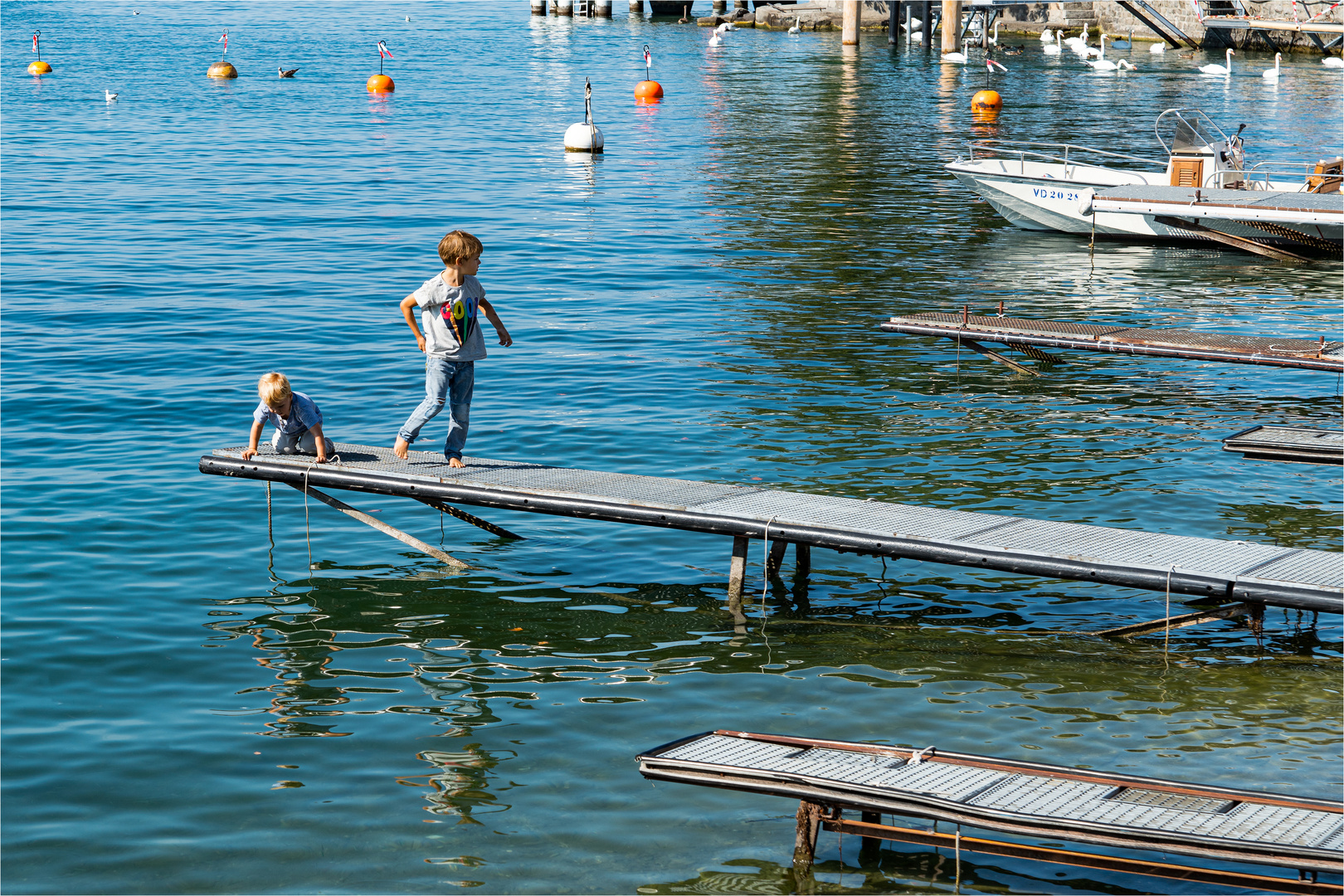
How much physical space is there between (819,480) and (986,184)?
1776 cm

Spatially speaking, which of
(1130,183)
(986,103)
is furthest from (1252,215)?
(986,103)

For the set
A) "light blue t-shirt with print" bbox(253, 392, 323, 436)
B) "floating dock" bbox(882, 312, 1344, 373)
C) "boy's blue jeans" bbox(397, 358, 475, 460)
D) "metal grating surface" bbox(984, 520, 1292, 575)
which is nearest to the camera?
"metal grating surface" bbox(984, 520, 1292, 575)

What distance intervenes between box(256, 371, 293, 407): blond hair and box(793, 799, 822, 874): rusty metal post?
6017 mm

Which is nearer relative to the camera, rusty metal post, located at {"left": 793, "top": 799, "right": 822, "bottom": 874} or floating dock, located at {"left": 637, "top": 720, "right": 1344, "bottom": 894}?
floating dock, located at {"left": 637, "top": 720, "right": 1344, "bottom": 894}

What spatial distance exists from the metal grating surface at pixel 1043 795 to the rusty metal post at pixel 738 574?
3393 millimetres

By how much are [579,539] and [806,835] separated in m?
6.15

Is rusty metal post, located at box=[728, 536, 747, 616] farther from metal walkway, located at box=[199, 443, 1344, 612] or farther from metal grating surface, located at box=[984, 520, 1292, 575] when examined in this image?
metal grating surface, located at box=[984, 520, 1292, 575]

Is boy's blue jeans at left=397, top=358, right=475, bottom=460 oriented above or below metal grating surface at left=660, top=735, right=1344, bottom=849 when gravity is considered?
above

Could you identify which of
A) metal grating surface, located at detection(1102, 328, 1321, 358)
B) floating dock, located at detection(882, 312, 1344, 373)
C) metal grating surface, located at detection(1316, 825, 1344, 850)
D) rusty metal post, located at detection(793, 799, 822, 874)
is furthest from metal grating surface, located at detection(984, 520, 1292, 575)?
metal grating surface, located at detection(1102, 328, 1321, 358)

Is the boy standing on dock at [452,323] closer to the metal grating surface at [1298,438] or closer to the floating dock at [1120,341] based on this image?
the metal grating surface at [1298,438]

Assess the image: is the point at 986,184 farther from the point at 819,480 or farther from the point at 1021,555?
the point at 1021,555

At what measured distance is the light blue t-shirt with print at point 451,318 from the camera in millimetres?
11984

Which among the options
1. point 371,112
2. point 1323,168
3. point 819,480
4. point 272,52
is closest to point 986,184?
point 1323,168

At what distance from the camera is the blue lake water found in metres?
9.09
